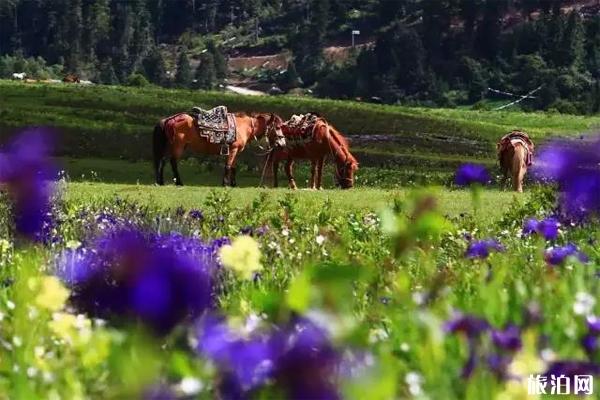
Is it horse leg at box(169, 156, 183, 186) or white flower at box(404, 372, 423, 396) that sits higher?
white flower at box(404, 372, 423, 396)

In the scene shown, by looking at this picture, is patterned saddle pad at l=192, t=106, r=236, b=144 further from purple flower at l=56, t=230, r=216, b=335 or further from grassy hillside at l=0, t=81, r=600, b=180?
purple flower at l=56, t=230, r=216, b=335

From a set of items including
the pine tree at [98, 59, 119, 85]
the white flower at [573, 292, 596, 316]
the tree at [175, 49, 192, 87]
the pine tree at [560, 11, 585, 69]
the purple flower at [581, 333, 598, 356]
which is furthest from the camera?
the pine tree at [98, 59, 119, 85]

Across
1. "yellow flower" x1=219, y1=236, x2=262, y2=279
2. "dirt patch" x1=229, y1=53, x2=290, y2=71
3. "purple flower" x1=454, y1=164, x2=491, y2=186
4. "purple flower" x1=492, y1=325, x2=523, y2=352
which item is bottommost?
"purple flower" x1=492, y1=325, x2=523, y2=352

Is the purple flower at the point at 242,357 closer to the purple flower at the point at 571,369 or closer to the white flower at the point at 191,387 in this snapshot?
the white flower at the point at 191,387

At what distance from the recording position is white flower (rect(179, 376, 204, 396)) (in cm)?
247

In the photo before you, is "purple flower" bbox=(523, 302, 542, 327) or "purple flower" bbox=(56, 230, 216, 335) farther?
"purple flower" bbox=(523, 302, 542, 327)

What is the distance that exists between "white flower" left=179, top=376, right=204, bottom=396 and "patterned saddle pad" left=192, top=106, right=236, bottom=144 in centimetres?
2244

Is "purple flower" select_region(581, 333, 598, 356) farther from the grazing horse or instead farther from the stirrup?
the stirrup

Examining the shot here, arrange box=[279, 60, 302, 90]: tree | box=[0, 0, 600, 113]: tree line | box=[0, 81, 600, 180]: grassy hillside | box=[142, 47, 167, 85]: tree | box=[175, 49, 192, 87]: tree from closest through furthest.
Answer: box=[0, 81, 600, 180]: grassy hillside
box=[0, 0, 600, 113]: tree line
box=[279, 60, 302, 90]: tree
box=[175, 49, 192, 87]: tree
box=[142, 47, 167, 85]: tree

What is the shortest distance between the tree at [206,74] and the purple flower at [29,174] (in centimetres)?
13026

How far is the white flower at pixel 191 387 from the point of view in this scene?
2.47m

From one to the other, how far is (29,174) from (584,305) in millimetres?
2100

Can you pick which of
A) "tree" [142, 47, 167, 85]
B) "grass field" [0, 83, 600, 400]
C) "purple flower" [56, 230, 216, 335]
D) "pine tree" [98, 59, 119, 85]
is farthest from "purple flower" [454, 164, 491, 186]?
"tree" [142, 47, 167, 85]

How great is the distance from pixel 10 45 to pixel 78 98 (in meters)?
128
